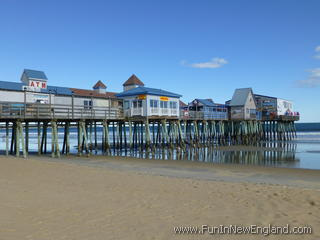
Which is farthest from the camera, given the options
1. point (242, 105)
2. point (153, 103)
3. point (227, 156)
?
point (242, 105)

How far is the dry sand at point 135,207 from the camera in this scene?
5.87 m

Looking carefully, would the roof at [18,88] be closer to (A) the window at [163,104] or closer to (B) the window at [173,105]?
(A) the window at [163,104]

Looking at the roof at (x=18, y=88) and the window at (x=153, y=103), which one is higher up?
the roof at (x=18, y=88)

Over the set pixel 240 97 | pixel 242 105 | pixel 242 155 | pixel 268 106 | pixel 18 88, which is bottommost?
pixel 242 155

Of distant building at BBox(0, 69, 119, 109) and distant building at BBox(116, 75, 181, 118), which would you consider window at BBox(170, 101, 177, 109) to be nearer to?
distant building at BBox(116, 75, 181, 118)

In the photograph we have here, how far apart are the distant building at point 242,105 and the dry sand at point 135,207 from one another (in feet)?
122

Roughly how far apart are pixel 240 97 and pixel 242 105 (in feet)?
5.36

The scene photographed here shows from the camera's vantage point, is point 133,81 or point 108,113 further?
point 133,81

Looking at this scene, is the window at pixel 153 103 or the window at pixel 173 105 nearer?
the window at pixel 153 103

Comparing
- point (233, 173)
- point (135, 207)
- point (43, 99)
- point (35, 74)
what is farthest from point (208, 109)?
point (135, 207)

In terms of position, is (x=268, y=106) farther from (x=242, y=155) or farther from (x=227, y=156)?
(x=227, y=156)

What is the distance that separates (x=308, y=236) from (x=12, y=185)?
9167 millimetres

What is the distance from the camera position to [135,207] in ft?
24.9

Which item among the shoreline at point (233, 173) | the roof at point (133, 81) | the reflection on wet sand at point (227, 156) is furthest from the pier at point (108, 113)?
the shoreline at point (233, 173)
